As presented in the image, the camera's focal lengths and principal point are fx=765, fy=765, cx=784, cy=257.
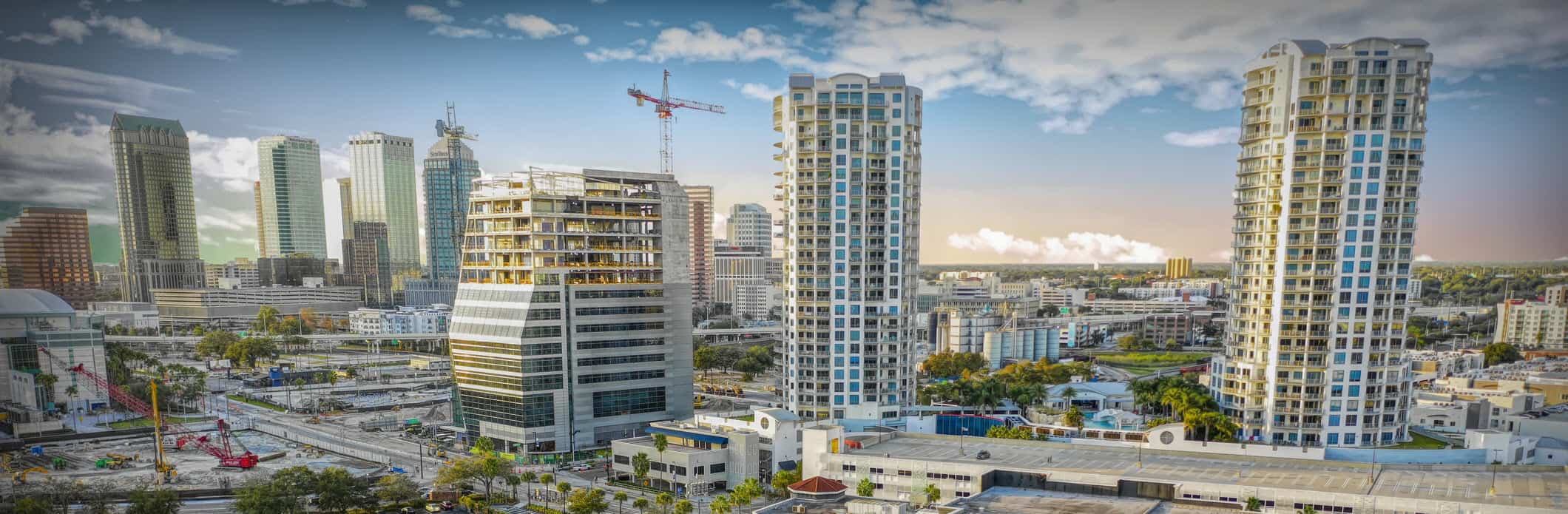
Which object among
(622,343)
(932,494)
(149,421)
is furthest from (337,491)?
(149,421)

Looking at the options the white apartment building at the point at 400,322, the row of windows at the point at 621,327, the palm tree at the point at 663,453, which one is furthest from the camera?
the white apartment building at the point at 400,322

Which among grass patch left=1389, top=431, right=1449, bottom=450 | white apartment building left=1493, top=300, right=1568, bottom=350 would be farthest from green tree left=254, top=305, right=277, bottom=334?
white apartment building left=1493, top=300, right=1568, bottom=350

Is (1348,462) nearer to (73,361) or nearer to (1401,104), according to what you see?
(1401,104)

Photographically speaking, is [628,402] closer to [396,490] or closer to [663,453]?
[663,453]

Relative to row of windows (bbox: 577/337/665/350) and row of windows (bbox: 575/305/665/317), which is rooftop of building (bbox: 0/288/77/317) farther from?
row of windows (bbox: 577/337/665/350)

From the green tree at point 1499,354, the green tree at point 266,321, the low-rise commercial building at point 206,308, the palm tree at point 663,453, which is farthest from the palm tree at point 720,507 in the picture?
the low-rise commercial building at point 206,308

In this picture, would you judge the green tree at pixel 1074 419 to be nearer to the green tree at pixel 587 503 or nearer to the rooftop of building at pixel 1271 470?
the rooftop of building at pixel 1271 470
